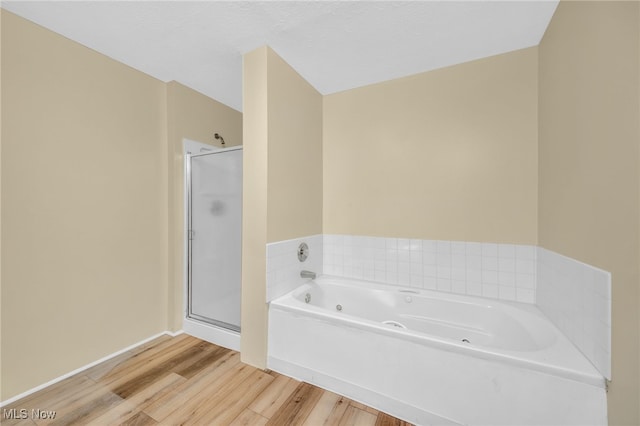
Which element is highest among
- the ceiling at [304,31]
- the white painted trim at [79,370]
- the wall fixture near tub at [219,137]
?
the ceiling at [304,31]

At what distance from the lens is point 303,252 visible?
2143 mm

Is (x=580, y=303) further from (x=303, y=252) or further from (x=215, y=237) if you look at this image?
(x=215, y=237)

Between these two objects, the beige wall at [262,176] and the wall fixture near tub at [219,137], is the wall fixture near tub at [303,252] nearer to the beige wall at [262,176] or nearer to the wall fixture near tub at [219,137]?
the beige wall at [262,176]

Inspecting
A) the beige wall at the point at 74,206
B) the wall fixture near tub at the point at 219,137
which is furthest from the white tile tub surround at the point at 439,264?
the beige wall at the point at 74,206

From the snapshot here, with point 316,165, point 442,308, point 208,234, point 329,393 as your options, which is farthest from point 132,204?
point 442,308

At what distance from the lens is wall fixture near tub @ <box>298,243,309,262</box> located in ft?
6.89

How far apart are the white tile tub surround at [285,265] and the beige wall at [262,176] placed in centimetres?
5

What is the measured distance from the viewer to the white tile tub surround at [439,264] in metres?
1.78

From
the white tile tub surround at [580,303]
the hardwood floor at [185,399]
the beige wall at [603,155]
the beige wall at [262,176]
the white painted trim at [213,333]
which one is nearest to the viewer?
the beige wall at [603,155]

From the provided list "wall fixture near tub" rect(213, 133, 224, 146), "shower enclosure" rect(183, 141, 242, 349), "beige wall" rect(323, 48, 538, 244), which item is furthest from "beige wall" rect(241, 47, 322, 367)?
"wall fixture near tub" rect(213, 133, 224, 146)

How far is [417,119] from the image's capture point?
2.07 metres

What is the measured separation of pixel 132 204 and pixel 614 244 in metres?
2.94

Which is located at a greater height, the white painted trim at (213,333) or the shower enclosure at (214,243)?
the shower enclosure at (214,243)

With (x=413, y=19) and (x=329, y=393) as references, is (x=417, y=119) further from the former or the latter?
(x=329, y=393)
